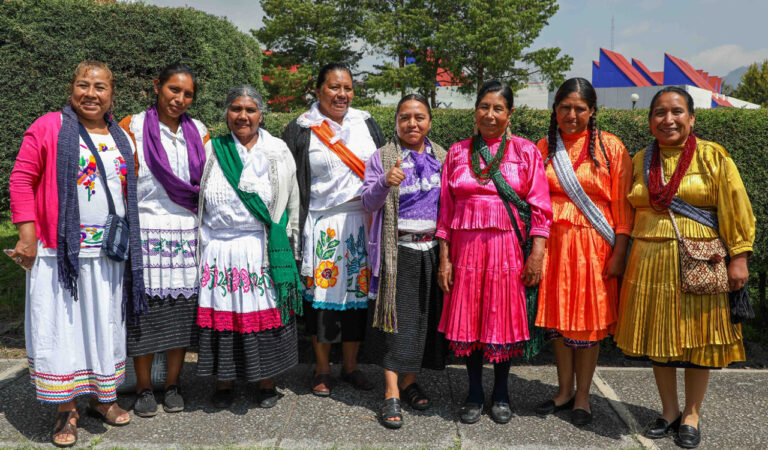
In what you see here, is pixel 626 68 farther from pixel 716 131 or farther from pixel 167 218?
pixel 167 218

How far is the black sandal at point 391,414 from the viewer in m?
3.22

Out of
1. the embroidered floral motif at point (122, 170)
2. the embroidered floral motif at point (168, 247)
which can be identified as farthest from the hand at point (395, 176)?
the embroidered floral motif at point (122, 170)

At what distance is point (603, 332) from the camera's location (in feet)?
10.5

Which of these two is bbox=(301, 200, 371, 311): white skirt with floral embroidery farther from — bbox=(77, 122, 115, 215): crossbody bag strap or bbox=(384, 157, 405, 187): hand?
bbox=(77, 122, 115, 215): crossbody bag strap

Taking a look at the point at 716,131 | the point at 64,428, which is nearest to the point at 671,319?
the point at 716,131

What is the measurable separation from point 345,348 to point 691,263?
2.29 m

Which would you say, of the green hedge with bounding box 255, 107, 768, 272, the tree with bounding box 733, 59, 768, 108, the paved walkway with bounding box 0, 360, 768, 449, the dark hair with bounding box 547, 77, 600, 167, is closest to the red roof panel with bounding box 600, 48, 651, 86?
the tree with bounding box 733, 59, 768, 108

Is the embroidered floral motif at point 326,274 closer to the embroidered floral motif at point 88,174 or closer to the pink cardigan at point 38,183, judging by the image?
the embroidered floral motif at point 88,174

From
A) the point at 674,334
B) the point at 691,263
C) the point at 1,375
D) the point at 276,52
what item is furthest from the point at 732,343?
the point at 276,52

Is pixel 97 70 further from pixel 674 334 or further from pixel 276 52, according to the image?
pixel 276 52

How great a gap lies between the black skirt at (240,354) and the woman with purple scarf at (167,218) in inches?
7.8

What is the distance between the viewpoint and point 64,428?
3.05 meters

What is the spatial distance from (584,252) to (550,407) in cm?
107

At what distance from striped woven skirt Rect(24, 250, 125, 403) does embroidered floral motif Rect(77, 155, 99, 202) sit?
1.33ft
